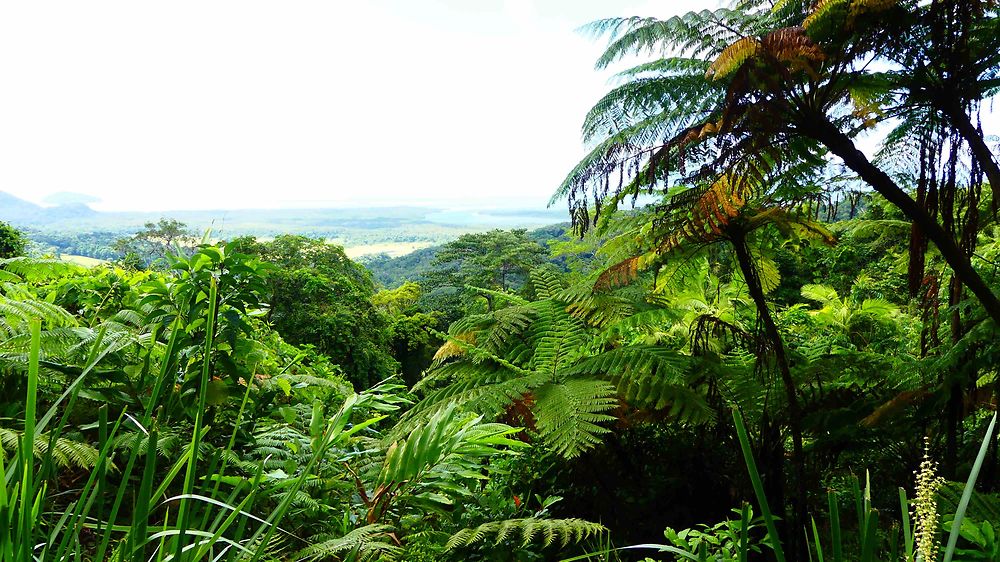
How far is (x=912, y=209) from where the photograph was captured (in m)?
1.45

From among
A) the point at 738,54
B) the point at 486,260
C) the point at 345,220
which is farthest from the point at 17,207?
the point at 738,54

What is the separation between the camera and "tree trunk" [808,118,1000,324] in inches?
57.2

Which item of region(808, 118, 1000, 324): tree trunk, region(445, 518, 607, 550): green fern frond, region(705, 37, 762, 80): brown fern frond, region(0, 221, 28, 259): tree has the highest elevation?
region(705, 37, 762, 80): brown fern frond

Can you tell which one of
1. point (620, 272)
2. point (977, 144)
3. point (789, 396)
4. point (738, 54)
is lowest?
point (789, 396)

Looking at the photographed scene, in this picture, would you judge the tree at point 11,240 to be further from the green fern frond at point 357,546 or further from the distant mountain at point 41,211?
the distant mountain at point 41,211

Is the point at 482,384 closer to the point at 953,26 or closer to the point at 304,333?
the point at 953,26

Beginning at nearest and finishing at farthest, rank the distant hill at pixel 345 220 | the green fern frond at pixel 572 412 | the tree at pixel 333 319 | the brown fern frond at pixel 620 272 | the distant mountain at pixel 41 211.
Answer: the green fern frond at pixel 572 412 → the brown fern frond at pixel 620 272 → the tree at pixel 333 319 → the distant hill at pixel 345 220 → the distant mountain at pixel 41 211

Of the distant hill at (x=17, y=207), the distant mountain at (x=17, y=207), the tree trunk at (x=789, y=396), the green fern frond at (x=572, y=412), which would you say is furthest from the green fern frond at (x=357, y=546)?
the distant hill at (x=17, y=207)

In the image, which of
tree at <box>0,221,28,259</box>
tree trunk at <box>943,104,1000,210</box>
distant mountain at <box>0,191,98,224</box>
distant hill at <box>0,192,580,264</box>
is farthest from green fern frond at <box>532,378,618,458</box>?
distant mountain at <box>0,191,98,224</box>

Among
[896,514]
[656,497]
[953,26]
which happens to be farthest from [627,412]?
[953,26]

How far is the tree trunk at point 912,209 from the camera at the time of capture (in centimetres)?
145

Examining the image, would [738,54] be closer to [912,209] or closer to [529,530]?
[912,209]

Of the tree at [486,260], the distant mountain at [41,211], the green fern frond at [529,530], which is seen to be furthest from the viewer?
the distant mountain at [41,211]

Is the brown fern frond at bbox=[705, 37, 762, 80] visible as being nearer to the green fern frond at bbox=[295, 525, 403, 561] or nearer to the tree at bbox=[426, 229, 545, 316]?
the green fern frond at bbox=[295, 525, 403, 561]
